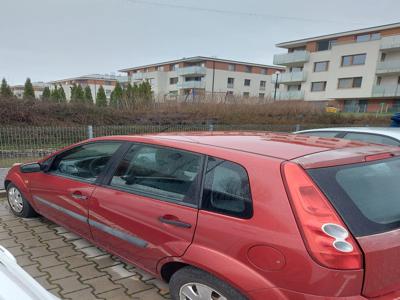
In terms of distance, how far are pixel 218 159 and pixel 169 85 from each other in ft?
175

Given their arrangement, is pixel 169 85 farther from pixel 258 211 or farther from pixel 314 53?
pixel 258 211

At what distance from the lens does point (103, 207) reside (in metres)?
2.50

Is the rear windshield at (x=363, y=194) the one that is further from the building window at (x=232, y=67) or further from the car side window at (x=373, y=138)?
the building window at (x=232, y=67)

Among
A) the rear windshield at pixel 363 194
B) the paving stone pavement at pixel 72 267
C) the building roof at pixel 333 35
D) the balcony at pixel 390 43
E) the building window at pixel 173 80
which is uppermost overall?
the building roof at pixel 333 35

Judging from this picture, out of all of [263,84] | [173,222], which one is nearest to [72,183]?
[173,222]

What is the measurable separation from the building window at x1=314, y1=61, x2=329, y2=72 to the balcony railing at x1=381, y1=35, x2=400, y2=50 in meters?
6.16

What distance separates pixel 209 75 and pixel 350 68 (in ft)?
72.2

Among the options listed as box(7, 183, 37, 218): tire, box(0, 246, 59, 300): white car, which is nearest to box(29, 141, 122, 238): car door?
box(7, 183, 37, 218): tire

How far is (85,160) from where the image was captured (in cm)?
311

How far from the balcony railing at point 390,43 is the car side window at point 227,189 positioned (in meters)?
35.1

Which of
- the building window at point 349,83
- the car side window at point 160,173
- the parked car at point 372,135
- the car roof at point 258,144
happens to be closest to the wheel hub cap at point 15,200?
the car side window at point 160,173

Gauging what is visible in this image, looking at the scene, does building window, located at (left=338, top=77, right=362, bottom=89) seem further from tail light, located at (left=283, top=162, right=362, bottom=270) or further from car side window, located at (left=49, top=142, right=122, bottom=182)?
tail light, located at (left=283, top=162, right=362, bottom=270)

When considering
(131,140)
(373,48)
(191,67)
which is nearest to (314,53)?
(373,48)

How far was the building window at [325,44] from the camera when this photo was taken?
34.1m
